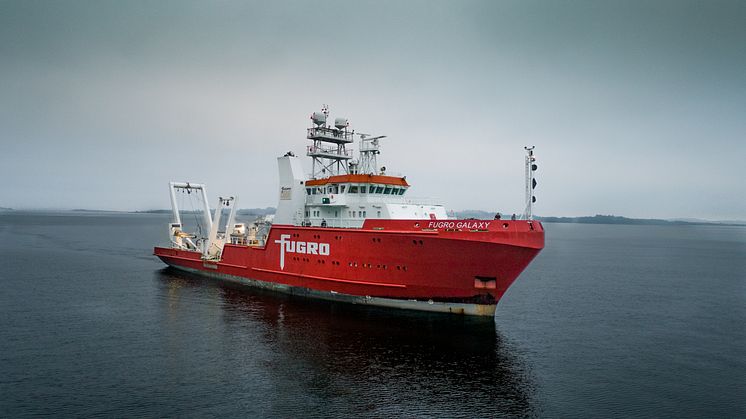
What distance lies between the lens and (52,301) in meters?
25.0

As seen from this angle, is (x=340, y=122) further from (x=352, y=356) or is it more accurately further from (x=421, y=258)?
(x=352, y=356)

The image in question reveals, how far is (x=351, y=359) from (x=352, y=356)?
0.31 metres

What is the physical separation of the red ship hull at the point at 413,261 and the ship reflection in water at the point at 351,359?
89cm

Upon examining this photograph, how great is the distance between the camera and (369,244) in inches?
895

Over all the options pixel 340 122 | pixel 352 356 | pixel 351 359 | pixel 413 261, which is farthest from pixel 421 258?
pixel 340 122

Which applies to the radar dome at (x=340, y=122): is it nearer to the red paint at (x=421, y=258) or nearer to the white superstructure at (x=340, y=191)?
the white superstructure at (x=340, y=191)

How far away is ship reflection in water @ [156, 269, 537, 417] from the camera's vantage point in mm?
13031

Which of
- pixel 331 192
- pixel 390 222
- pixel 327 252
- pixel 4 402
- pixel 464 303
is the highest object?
pixel 331 192

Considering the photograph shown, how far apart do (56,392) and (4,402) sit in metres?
1.19

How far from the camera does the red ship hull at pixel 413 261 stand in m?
20.1

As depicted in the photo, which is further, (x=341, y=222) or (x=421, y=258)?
(x=341, y=222)

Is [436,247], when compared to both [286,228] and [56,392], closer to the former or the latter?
[286,228]

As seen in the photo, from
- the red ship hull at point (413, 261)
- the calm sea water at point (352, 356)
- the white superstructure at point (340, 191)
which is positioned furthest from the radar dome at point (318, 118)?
the calm sea water at point (352, 356)

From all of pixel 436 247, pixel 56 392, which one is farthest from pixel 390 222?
pixel 56 392
